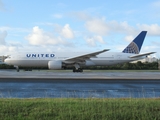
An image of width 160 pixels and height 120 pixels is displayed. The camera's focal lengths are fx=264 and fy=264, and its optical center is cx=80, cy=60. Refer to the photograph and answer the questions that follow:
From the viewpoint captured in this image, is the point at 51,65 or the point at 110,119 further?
the point at 51,65

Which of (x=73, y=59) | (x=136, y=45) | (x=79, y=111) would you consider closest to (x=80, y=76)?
(x=73, y=59)

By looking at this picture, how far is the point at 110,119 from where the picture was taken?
6.25 metres

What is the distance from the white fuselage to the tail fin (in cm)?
172

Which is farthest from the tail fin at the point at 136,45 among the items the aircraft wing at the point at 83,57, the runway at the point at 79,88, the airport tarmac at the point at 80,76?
the runway at the point at 79,88

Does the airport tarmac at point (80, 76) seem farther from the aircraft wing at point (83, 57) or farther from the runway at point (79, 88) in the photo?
the aircraft wing at point (83, 57)

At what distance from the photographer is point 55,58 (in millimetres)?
39531

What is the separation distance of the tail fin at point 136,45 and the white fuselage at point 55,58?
1719 millimetres

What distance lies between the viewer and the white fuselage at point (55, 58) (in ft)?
130

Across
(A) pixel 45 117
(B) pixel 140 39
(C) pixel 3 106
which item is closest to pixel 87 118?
(A) pixel 45 117

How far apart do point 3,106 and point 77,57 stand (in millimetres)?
30109

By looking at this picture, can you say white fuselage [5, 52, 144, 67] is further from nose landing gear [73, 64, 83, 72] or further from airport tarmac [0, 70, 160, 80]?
airport tarmac [0, 70, 160, 80]

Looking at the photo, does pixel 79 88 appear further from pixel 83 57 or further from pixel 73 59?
pixel 83 57

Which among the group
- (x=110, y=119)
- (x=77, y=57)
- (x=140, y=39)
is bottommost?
(x=110, y=119)

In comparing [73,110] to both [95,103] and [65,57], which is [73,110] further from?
[65,57]
